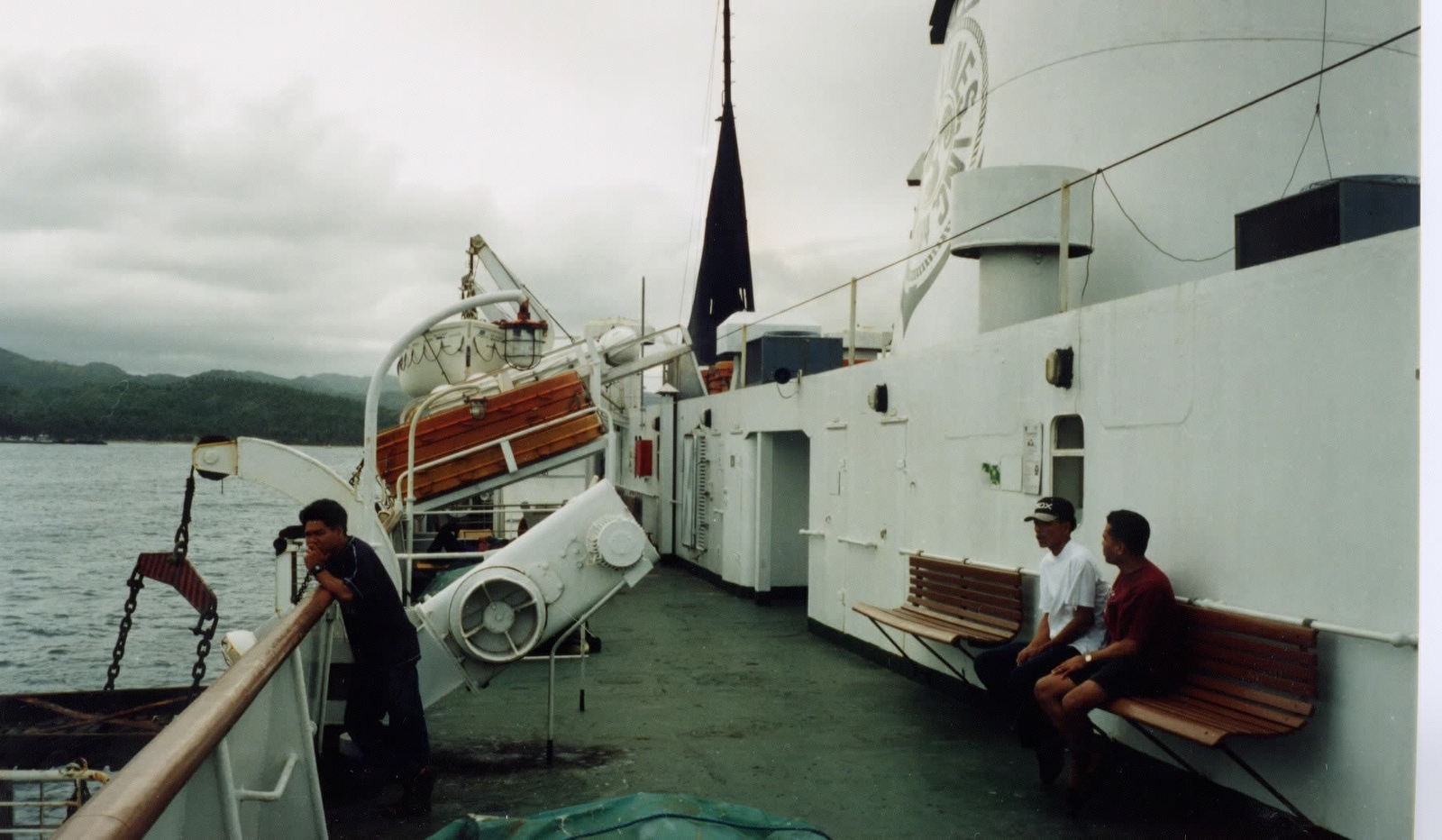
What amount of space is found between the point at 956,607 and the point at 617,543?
249 centimetres

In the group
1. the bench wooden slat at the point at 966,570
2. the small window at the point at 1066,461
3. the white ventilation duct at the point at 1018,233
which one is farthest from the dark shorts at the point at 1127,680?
the white ventilation duct at the point at 1018,233

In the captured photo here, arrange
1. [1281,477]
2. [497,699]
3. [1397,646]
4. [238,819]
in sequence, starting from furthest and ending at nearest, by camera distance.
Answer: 1. [497,699]
2. [1281,477]
3. [1397,646]
4. [238,819]

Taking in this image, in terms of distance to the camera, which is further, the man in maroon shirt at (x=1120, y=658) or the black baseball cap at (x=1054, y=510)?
the black baseball cap at (x=1054, y=510)

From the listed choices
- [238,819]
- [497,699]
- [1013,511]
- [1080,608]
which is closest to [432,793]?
[497,699]

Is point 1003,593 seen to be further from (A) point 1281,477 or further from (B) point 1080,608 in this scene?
(A) point 1281,477

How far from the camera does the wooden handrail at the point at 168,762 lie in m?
1.62

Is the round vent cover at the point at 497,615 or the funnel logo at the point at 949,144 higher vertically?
the funnel logo at the point at 949,144

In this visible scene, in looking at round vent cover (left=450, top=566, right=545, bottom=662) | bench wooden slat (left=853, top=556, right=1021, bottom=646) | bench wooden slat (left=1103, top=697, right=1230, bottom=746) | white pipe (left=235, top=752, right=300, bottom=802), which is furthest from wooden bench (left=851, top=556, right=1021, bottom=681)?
white pipe (left=235, top=752, right=300, bottom=802)

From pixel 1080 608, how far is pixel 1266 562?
0.99m

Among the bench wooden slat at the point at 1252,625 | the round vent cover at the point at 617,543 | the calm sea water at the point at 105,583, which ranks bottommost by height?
the calm sea water at the point at 105,583

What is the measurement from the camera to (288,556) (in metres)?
7.57

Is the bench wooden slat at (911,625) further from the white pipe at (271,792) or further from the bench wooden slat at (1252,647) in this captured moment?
the white pipe at (271,792)

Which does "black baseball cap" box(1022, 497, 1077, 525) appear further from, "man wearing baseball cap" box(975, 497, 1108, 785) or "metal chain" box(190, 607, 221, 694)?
"metal chain" box(190, 607, 221, 694)

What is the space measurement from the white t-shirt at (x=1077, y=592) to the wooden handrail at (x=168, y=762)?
377 centimetres
